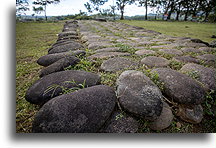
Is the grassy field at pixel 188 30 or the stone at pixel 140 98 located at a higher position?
the grassy field at pixel 188 30

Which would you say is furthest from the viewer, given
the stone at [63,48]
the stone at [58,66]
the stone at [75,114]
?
the stone at [63,48]

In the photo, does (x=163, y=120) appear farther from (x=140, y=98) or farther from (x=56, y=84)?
(x=56, y=84)

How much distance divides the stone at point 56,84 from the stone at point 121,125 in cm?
38

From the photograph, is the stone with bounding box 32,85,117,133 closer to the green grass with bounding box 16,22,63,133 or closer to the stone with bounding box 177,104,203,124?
the green grass with bounding box 16,22,63,133

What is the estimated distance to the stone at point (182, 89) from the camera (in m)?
1.06

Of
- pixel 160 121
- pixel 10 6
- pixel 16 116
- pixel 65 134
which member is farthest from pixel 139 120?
pixel 10 6

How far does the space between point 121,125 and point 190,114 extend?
57 centimetres

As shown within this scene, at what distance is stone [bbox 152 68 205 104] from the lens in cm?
106

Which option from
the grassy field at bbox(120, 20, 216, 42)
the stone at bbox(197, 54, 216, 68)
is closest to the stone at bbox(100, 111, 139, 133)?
the stone at bbox(197, 54, 216, 68)

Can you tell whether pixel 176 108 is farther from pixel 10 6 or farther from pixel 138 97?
pixel 10 6

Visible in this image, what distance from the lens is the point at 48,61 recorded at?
175 cm

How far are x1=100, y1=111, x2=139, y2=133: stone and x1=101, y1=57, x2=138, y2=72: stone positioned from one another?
0.64 m

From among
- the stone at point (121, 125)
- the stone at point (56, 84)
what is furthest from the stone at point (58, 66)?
the stone at point (121, 125)

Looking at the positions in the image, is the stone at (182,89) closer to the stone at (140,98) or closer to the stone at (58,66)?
the stone at (140,98)
